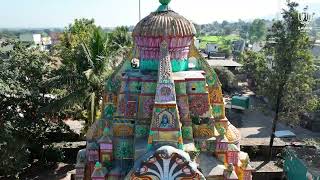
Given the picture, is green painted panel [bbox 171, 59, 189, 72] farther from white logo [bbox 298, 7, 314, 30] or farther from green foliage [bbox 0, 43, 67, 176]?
white logo [bbox 298, 7, 314, 30]

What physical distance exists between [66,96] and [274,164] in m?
12.2

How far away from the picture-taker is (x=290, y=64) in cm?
1995

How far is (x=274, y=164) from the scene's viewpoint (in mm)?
21188

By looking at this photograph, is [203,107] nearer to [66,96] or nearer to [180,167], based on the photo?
[180,167]

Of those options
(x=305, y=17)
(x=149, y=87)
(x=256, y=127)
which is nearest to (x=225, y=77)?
(x=256, y=127)

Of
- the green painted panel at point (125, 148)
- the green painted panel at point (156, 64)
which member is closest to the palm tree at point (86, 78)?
the green painted panel at point (156, 64)

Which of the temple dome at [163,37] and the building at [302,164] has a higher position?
the temple dome at [163,37]

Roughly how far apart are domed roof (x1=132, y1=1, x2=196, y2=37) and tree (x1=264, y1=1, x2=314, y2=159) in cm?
887

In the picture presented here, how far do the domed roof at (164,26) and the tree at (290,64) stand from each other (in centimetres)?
887

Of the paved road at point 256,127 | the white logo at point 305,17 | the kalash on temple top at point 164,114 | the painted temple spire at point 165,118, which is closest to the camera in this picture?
the painted temple spire at point 165,118

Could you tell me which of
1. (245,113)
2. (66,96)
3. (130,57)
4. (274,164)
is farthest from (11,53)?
(245,113)

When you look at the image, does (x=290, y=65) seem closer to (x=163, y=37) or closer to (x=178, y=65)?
(x=178, y=65)

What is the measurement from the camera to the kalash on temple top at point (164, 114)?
11.2m

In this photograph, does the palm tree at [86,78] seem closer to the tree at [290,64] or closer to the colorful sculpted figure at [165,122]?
the colorful sculpted figure at [165,122]
